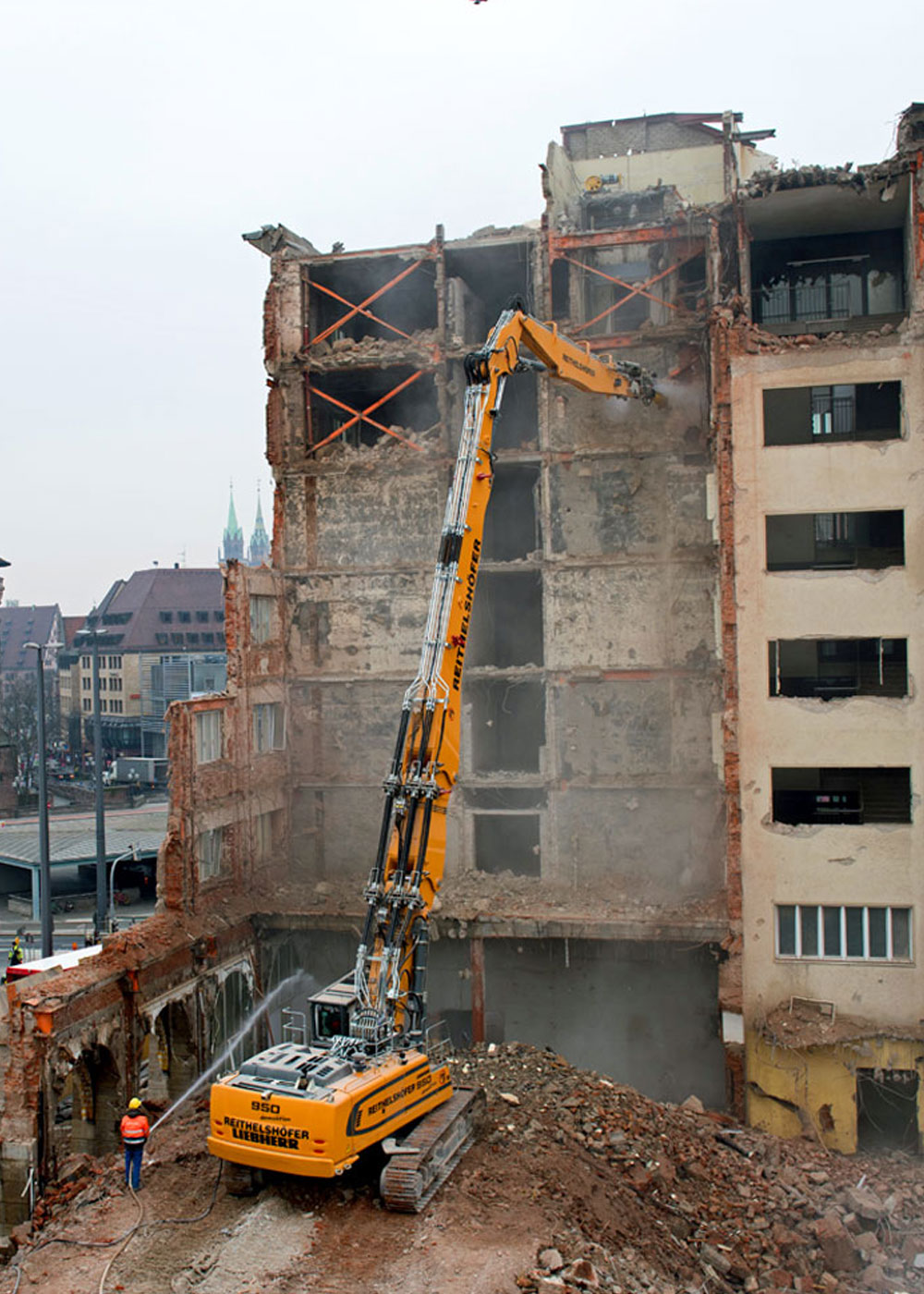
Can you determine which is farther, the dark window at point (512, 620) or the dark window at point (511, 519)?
the dark window at point (511, 519)

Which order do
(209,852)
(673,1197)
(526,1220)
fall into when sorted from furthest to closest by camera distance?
(209,852)
(673,1197)
(526,1220)

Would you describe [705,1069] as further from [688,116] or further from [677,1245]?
[688,116]

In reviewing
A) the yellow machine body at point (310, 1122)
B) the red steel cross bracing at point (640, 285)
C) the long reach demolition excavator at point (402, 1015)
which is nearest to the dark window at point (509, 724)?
the red steel cross bracing at point (640, 285)

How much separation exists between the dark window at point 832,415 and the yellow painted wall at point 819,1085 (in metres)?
12.9

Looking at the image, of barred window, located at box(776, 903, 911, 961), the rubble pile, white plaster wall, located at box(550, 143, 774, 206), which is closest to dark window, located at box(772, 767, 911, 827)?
barred window, located at box(776, 903, 911, 961)

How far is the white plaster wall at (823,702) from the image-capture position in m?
24.7

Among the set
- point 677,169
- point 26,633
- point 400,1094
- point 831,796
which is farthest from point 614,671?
point 26,633

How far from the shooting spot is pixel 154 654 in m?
84.6

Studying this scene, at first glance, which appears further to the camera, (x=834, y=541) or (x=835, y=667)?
(x=834, y=541)

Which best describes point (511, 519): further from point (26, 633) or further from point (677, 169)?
point (26, 633)

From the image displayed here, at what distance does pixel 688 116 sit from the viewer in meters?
37.5

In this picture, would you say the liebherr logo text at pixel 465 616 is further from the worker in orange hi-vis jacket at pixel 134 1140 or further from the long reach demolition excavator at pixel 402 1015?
the worker in orange hi-vis jacket at pixel 134 1140

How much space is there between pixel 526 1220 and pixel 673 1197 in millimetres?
3279

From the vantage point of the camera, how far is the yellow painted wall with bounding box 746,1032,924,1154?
24.3 m
